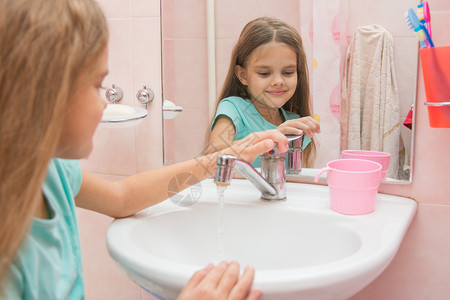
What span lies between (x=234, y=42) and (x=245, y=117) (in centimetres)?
18

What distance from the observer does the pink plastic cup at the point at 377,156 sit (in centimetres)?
92

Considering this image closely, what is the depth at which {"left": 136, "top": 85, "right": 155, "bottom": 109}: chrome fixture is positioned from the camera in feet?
3.68

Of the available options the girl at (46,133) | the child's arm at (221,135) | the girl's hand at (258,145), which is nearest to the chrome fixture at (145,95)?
the child's arm at (221,135)

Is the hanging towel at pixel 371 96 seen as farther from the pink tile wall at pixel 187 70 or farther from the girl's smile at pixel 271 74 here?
the pink tile wall at pixel 187 70

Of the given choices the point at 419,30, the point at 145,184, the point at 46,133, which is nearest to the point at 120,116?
the point at 145,184

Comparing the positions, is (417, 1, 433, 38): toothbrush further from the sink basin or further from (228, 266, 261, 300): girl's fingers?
(228, 266, 261, 300): girl's fingers

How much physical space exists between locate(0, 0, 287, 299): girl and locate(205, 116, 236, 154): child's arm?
1.35ft

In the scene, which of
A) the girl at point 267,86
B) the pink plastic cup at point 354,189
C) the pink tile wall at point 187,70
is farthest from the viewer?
the pink tile wall at point 187,70

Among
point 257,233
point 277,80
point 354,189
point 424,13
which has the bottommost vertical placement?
point 257,233

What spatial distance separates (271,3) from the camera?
97cm

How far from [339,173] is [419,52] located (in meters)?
0.28

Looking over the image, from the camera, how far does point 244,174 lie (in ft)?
2.79

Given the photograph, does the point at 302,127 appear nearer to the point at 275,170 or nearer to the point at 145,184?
the point at 275,170

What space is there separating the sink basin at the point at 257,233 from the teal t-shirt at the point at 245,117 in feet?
0.44
